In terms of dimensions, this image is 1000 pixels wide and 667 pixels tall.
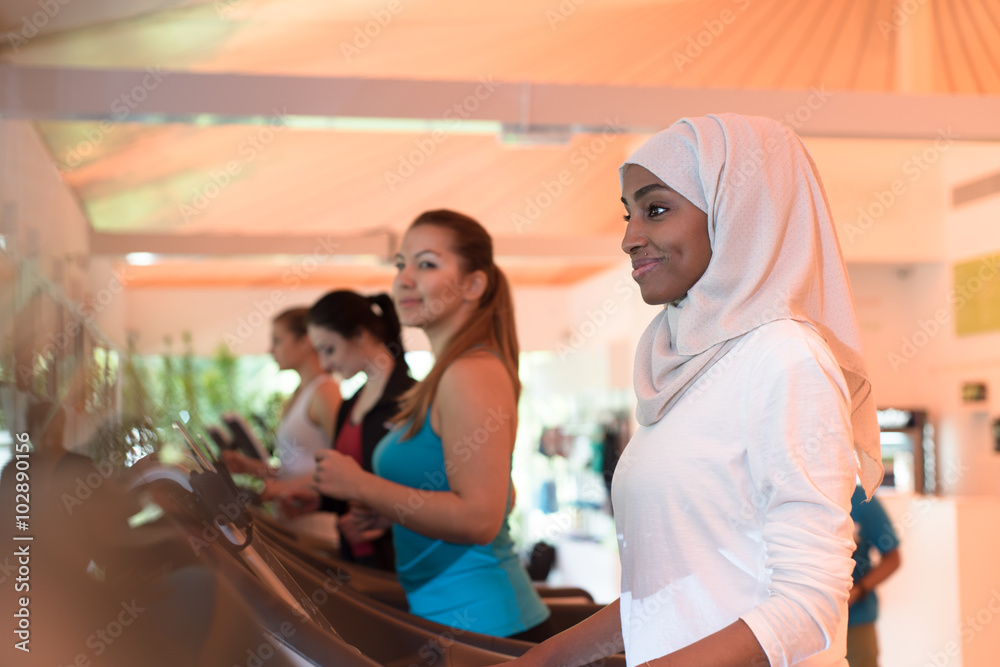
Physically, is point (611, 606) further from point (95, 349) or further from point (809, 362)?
point (95, 349)

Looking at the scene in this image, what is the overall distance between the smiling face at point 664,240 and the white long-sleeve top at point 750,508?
11 centimetres

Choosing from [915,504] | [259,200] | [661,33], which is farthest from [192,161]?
[915,504]

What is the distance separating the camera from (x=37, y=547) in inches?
33.3

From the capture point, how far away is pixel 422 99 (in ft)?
8.79

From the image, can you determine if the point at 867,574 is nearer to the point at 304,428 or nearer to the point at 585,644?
the point at 304,428

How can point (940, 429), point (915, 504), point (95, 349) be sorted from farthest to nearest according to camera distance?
point (940, 429)
point (915, 504)
point (95, 349)

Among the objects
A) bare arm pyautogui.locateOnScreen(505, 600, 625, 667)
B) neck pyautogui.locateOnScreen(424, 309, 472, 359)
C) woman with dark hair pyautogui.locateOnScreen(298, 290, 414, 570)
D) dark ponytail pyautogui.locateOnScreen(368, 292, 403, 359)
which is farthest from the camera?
dark ponytail pyautogui.locateOnScreen(368, 292, 403, 359)

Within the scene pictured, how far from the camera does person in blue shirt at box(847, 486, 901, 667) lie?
274 centimetres

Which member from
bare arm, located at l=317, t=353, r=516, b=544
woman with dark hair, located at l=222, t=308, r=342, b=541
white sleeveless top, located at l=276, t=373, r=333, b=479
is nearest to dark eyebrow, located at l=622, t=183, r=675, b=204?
bare arm, located at l=317, t=353, r=516, b=544

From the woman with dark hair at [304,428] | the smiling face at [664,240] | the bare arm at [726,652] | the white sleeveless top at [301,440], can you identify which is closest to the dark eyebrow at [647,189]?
the smiling face at [664,240]

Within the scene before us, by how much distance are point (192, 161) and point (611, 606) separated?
227 inches

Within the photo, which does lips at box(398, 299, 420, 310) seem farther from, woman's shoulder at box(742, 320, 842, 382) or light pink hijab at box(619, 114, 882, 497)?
woman's shoulder at box(742, 320, 842, 382)

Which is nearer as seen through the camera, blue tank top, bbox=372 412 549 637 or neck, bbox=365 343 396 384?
blue tank top, bbox=372 412 549 637

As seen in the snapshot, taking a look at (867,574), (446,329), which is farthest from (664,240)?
(867,574)
